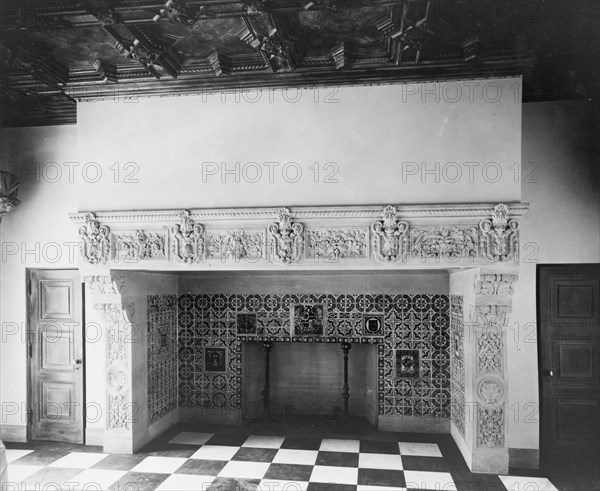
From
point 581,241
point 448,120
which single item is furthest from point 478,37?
point 581,241

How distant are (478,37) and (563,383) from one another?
11.2 ft

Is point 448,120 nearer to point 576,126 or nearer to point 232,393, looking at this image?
point 576,126

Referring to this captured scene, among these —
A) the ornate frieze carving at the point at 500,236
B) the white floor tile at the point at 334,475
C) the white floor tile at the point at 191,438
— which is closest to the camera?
the ornate frieze carving at the point at 500,236

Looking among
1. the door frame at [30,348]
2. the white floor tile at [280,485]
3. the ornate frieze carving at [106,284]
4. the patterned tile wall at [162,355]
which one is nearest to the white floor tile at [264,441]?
the white floor tile at [280,485]

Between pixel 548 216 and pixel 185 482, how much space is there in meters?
4.26

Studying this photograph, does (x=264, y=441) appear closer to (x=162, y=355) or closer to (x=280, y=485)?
(x=280, y=485)

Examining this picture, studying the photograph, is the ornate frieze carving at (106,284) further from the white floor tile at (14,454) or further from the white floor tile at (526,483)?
the white floor tile at (526,483)

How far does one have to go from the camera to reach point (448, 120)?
4.25 metres

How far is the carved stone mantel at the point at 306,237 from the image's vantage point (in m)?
4.18

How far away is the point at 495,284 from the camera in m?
4.27

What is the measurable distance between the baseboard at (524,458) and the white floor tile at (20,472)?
15.0 ft

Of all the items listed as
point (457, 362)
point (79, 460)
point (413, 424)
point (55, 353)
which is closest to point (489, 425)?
point (457, 362)

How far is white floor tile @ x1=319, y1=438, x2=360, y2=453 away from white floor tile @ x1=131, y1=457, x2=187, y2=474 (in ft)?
4.77

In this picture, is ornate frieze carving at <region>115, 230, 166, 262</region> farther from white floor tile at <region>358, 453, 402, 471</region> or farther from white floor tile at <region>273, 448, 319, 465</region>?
white floor tile at <region>358, 453, 402, 471</region>
